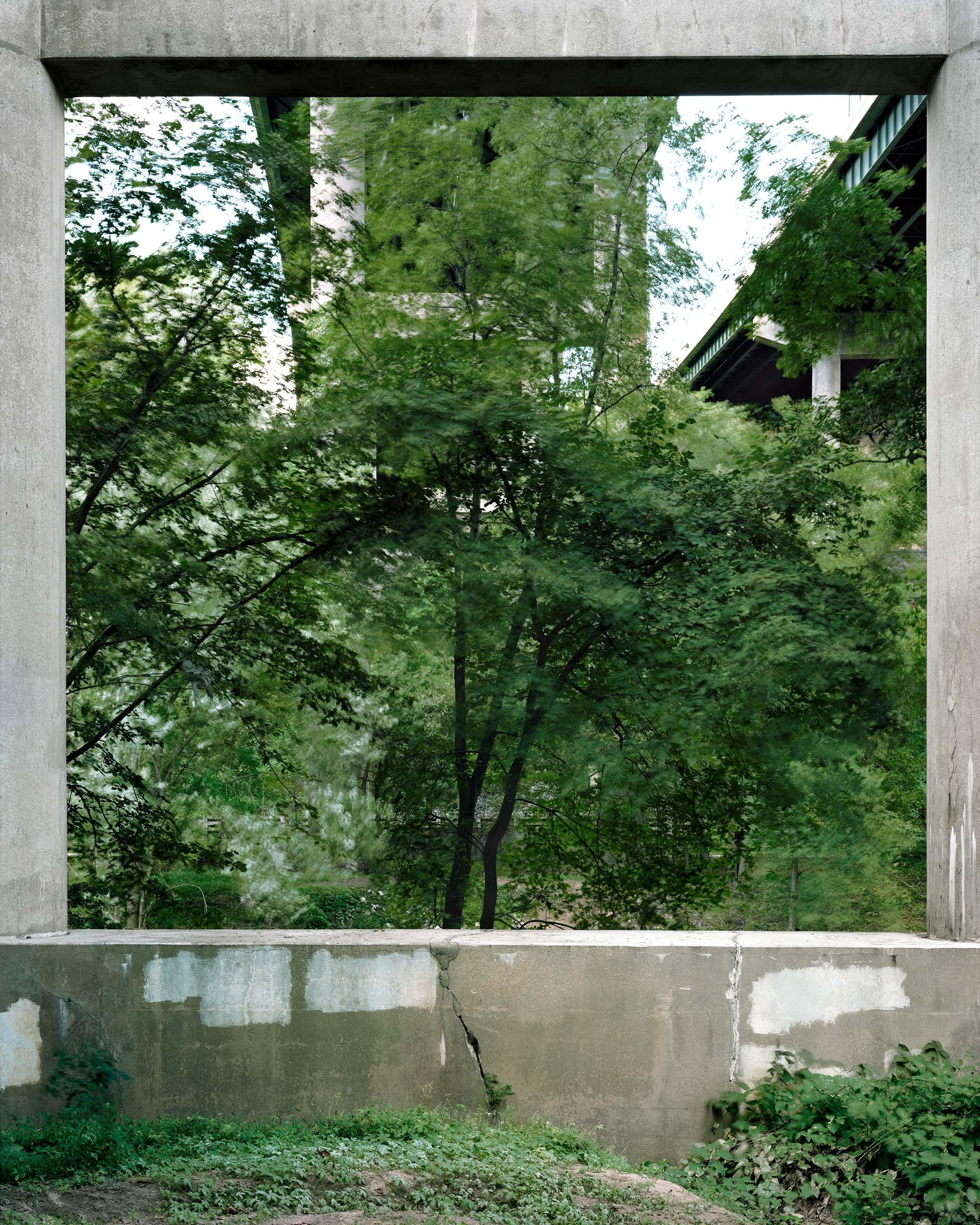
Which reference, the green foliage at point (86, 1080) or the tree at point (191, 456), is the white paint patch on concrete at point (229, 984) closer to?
the green foliage at point (86, 1080)

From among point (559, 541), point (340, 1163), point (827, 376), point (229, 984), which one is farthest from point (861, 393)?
point (340, 1163)

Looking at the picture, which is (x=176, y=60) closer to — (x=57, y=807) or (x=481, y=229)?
(x=481, y=229)

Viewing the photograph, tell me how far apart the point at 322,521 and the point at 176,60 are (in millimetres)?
3776

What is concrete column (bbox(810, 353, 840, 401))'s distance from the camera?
897cm

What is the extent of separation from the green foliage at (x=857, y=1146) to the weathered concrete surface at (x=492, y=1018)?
194mm

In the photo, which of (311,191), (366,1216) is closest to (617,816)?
(366,1216)

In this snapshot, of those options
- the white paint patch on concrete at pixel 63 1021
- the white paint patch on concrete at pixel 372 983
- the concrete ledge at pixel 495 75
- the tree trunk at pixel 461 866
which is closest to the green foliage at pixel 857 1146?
the white paint patch on concrete at pixel 372 983

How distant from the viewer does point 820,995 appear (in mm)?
5246

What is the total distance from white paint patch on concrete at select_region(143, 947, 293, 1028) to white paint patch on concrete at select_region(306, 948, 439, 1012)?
6.2 inches

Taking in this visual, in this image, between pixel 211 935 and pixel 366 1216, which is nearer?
pixel 366 1216

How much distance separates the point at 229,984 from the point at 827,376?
7.24 m

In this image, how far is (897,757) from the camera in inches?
327

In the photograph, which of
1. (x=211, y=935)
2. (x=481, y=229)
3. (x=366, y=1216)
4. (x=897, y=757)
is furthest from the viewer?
(x=481, y=229)

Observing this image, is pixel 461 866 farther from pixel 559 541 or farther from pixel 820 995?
pixel 820 995
